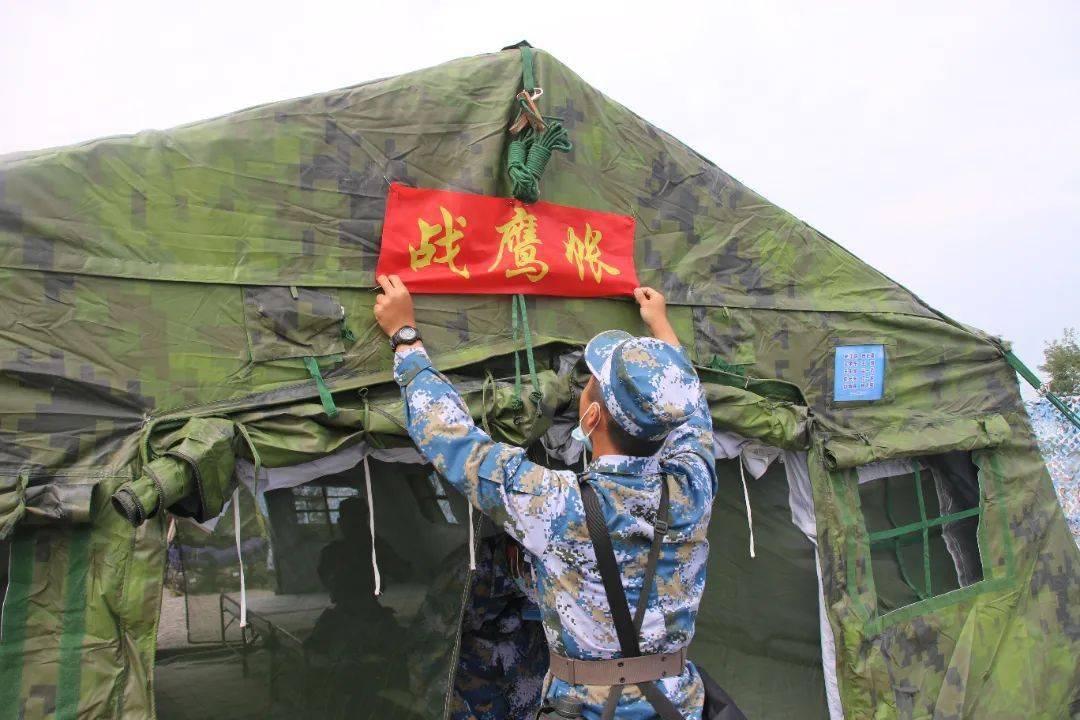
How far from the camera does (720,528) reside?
3732 millimetres

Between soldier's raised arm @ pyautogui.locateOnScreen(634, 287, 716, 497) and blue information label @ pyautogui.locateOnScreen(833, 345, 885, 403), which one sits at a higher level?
blue information label @ pyautogui.locateOnScreen(833, 345, 885, 403)

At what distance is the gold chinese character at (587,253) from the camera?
9.46ft

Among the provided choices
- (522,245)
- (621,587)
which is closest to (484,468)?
(621,587)

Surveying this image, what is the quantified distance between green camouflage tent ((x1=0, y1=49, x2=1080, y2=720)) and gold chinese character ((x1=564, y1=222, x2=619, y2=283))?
13cm

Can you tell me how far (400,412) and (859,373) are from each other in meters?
2.23

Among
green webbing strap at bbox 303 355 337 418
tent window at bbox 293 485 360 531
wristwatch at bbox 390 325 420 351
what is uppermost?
wristwatch at bbox 390 325 420 351

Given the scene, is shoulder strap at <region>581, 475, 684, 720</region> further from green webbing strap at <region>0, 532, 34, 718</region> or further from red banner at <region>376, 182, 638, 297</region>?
green webbing strap at <region>0, 532, 34, 718</region>

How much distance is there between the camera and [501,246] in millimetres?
2734

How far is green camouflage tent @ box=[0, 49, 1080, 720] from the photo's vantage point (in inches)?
77.5

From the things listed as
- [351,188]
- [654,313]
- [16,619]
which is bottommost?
[16,619]

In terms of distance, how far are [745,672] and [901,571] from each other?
91 cm

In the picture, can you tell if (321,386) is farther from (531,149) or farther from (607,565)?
(531,149)

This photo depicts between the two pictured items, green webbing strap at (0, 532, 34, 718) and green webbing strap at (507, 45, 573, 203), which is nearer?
green webbing strap at (0, 532, 34, 718)

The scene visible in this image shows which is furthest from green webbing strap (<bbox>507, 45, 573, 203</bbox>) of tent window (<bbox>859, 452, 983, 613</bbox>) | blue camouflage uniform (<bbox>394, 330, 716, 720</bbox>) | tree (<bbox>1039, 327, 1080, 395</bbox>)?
tree (<bbox>1039, 327, 1080, 395</bbox>)
